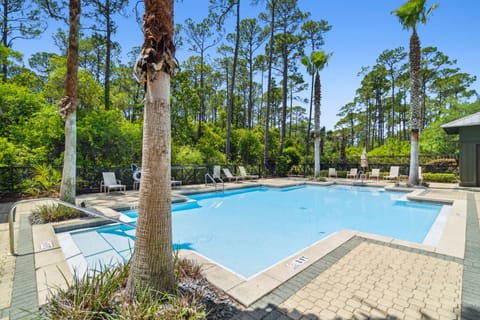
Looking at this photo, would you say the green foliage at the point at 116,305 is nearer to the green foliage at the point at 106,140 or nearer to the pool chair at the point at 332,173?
the green foliage at the point at 106,140

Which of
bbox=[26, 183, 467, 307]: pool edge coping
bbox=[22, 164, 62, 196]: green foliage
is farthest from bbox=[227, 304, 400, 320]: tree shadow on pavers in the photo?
bbox=[22, 164, 62, 196]: green foliage

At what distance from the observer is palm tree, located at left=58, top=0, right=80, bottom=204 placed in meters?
5.50

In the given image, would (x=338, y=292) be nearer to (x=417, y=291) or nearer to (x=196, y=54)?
(x=417, y=291)

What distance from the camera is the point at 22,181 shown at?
7.65 metres

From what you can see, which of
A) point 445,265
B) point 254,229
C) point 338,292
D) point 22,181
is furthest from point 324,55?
point 22,181

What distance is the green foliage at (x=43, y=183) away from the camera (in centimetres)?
719

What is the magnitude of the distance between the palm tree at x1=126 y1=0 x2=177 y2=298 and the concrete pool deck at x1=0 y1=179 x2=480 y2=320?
2.99 feet

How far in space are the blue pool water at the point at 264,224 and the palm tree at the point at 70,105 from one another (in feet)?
4.59

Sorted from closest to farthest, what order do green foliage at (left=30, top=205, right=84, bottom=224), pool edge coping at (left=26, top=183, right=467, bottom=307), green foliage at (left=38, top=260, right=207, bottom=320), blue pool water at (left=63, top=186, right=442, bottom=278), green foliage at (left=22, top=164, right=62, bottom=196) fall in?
green foliage at (left=38, top=260, right=207, bottom=320), pool edge coping at (left=26, top=183, right=467, bottom=307), blue pool water at (left=63, top=186, right=442, bottom=278), green foliage at (left=30, top=205, right=84, bottom=224), green foliage at (left=22, top=164, right=62, bottom=196)

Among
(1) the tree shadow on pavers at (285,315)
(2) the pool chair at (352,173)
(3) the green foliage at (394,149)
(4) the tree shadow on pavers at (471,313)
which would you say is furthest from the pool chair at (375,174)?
(1) the tree shadow on pavers at (285,315)

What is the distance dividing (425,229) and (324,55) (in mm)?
12564

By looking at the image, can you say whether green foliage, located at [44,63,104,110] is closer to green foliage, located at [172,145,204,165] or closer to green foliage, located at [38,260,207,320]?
green foliage, located at [172,145,204,165]

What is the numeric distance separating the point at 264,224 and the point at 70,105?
5891 millimetres

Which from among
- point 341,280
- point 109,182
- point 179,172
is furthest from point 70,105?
point 179,172
